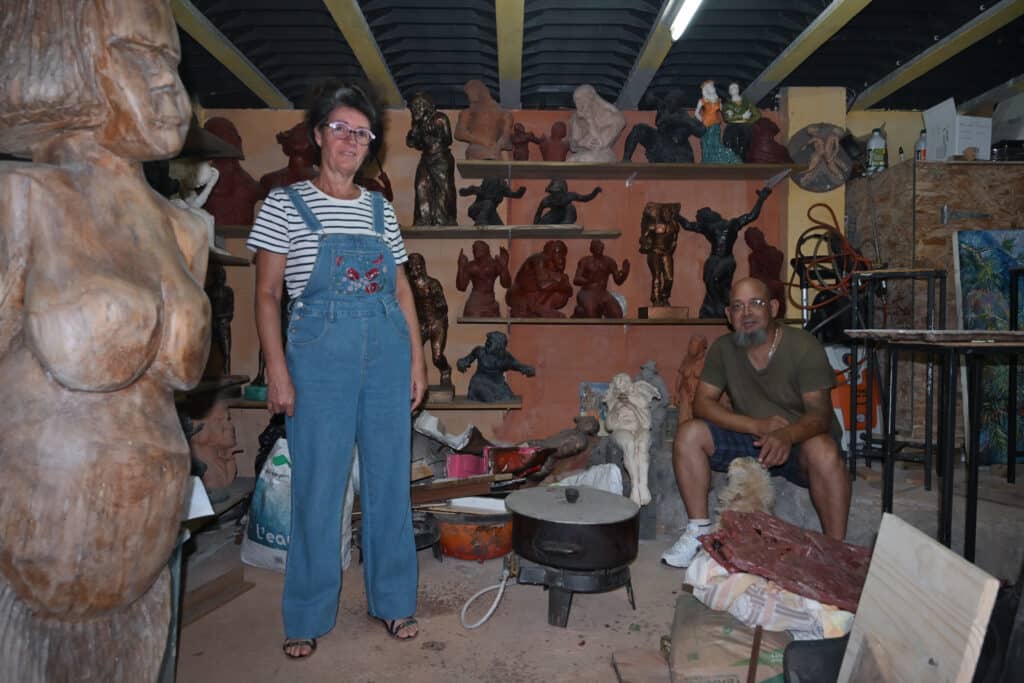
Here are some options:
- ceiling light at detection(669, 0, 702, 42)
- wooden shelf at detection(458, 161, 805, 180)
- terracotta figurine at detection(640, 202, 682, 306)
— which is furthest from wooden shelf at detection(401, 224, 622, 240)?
ceiling light at detection(669, 0, 702, 42)

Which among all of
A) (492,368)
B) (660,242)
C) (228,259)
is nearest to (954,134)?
(660,242)

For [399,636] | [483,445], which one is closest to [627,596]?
[399,636]

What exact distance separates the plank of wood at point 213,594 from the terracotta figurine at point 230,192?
2.33m

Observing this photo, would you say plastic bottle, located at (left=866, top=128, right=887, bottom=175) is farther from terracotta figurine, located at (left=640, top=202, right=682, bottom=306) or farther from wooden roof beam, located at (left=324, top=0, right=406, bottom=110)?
wooden roof beam, located at (left=324, top=0, right=406, bottom=110)

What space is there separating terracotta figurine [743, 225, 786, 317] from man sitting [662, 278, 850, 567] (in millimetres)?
1230

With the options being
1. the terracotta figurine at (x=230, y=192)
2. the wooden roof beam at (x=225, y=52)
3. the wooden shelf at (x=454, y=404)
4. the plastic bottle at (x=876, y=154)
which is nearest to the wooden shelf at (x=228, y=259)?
the terracotta figurine at (x=230, y=192)

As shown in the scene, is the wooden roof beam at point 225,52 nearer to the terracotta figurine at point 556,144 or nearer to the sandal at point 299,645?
the terracotta figurine at point 556,144

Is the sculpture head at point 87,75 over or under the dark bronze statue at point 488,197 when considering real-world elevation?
under

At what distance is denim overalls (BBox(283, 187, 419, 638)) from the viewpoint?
2.21 meters

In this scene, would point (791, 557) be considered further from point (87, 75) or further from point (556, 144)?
point (556, 144)

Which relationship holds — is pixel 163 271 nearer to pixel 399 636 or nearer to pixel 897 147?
pixel 399 636

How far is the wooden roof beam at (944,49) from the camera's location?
12.6 ft

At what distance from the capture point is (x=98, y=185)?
1.16 m

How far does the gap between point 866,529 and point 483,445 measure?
1.88 metres
